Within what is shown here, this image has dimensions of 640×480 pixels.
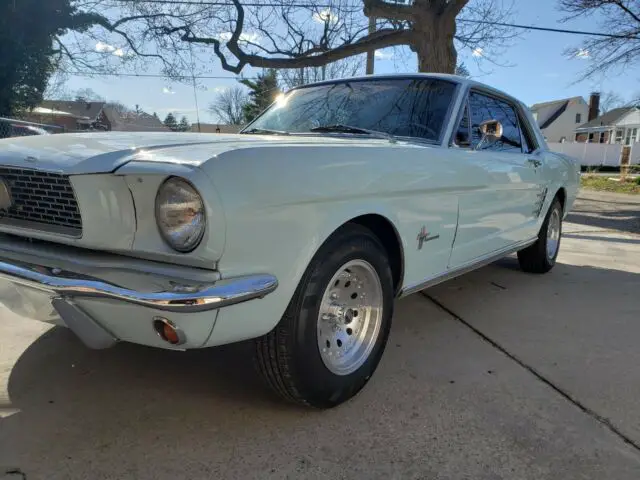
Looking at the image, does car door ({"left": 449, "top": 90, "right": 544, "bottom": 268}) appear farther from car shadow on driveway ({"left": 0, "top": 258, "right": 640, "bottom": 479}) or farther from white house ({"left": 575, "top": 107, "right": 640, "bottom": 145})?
white house ({"left": 575, "top": 107, "right": 640, "bottom": 145})

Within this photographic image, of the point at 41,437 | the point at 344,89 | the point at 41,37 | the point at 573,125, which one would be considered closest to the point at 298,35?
the point at 41,37

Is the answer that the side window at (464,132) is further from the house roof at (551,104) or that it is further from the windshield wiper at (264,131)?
the house roof at (551,104)

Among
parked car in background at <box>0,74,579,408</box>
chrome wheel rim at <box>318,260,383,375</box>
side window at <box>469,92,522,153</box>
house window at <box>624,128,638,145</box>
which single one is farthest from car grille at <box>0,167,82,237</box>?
house window at <box>624,128,638,145</box>

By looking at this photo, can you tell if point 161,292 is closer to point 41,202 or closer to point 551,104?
point 41,202

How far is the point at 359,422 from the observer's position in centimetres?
231

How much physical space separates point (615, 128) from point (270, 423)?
54.9 metres

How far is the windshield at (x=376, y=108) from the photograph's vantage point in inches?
130

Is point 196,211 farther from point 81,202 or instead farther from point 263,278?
point 81,202

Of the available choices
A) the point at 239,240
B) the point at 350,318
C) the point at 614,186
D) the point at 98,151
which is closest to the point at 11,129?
the point at 98,151

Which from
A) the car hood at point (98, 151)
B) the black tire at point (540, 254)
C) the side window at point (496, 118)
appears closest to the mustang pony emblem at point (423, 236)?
the side window at point (496, 118)

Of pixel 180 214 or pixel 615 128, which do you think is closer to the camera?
pixel 180 214

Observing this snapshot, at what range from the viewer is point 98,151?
1.99 m

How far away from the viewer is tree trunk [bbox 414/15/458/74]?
11523 mm

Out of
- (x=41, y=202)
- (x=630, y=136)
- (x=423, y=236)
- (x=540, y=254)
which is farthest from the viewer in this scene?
(x=630, y=136)
